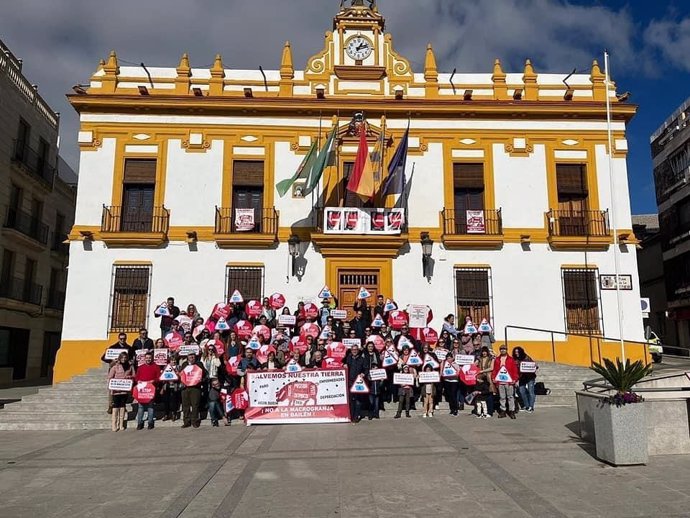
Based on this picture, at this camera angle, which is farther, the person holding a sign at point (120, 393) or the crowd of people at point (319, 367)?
the crowd of people at point (319, 367)

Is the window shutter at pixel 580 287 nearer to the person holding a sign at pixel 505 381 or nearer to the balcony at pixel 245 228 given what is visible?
the person holding a sign at pixel 505 381

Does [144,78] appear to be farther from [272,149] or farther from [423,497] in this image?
[423,497]

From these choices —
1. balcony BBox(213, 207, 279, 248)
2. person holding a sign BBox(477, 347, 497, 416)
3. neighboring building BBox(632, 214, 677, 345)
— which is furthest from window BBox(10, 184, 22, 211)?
neighboring building BBox(632, 214, 677, 345)

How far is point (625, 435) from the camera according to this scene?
22.2ft

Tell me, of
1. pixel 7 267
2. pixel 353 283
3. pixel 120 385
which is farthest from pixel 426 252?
pixel 7 267

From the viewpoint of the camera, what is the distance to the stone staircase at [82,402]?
1079cm

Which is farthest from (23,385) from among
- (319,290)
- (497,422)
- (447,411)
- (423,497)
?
(423,497)

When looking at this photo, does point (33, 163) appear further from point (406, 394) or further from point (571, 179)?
point (571, 179)

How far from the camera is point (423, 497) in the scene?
562cm

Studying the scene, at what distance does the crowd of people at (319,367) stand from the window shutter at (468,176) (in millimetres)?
6106

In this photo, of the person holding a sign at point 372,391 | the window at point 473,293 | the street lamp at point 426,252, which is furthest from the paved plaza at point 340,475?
the street lamp at point 426,252

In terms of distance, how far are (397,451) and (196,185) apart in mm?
11996

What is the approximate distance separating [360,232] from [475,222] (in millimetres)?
3697

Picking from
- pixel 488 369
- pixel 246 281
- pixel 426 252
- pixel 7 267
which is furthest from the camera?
pixel 7 267
